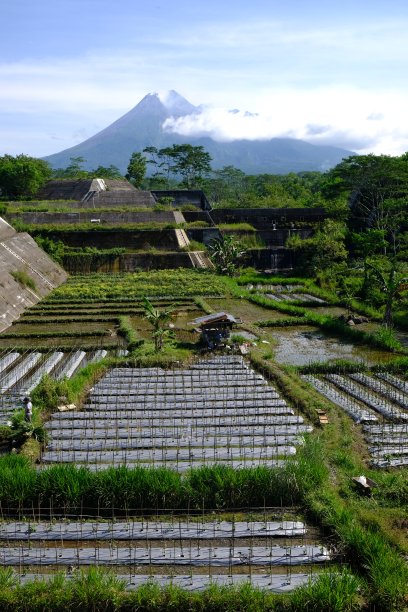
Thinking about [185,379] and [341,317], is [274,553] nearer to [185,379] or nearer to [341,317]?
[185,379]

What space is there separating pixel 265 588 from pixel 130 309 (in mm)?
17372

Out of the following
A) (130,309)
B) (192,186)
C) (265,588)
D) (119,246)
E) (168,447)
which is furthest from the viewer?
(192,186)

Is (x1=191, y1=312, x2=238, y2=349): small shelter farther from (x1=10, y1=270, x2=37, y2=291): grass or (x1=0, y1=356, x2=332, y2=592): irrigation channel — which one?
(x1=10, y1=270, x2=37, y2=291): grass

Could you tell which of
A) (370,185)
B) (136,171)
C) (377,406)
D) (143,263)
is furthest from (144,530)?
(136,171)

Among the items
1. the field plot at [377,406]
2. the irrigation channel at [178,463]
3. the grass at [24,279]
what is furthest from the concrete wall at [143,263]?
the field plot at [377,406]

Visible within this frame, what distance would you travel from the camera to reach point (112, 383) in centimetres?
1342

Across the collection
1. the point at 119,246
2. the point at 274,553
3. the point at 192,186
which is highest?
the point at 192,186

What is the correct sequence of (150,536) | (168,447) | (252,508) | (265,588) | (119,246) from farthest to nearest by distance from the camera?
1. (119,246)
2. (168,447)
3. (252,508)
4. (150,536)
5. (265,588)

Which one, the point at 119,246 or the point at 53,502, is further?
the point at 119,246

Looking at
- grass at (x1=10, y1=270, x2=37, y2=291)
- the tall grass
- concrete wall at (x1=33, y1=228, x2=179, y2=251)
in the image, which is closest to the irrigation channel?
the tall grass

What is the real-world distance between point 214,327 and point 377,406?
6298 millimetres

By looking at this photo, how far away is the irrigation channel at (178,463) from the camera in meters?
6.46

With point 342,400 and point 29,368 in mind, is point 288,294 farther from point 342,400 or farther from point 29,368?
point 342,400

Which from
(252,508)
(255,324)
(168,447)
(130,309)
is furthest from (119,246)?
(252,508)
